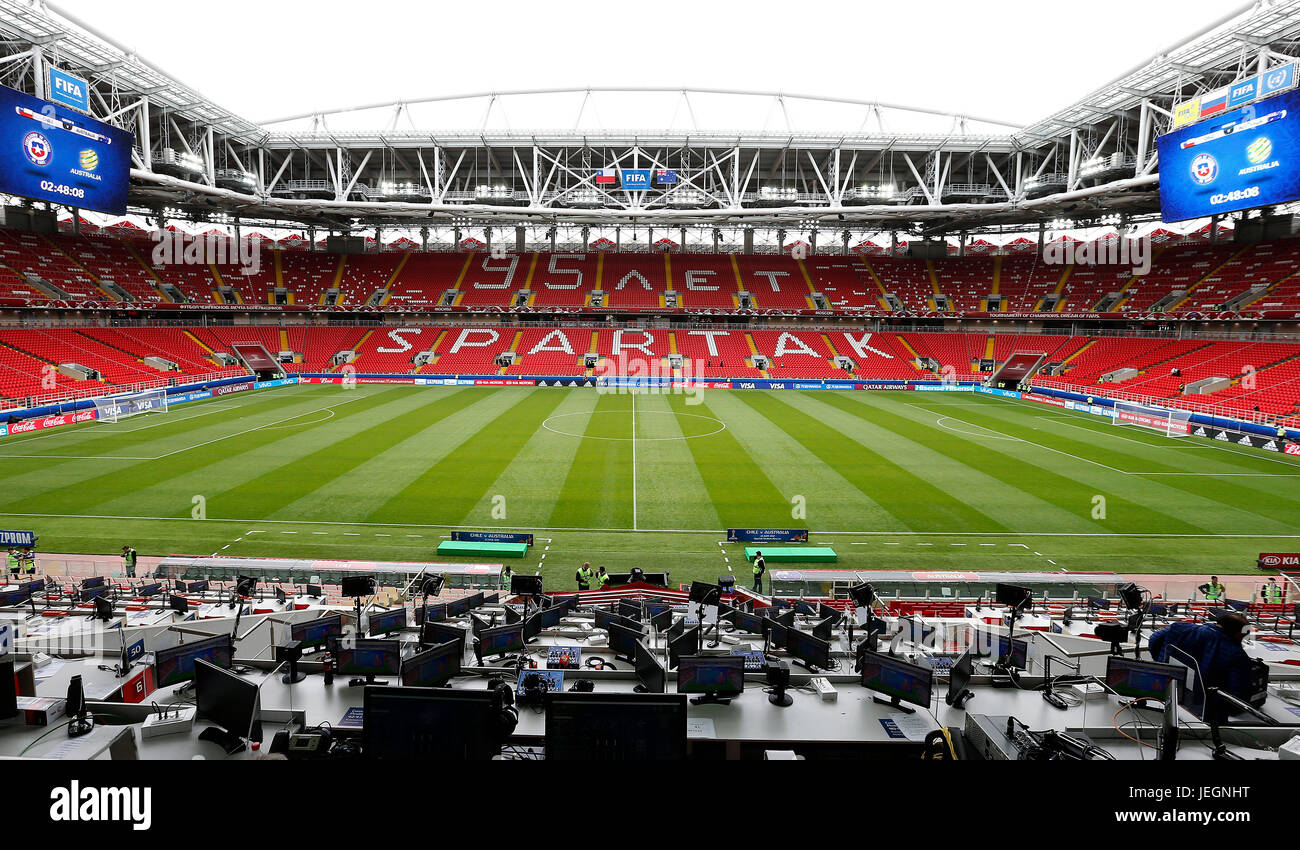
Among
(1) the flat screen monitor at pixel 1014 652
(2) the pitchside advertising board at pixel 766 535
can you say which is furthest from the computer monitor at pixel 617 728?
(2) the pitchside advertising board at pixel 766 535

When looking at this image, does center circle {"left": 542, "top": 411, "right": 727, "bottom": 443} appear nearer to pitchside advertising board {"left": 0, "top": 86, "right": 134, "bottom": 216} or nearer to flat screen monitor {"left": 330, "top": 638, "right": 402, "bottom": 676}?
pitchside advertising board {"left": 0, "top": 86, "right": 134, "bottom": 216}

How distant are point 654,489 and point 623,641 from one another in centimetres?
A: 1711

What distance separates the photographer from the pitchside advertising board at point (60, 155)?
101 ft

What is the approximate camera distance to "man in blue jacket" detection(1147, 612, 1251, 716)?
5887 mm

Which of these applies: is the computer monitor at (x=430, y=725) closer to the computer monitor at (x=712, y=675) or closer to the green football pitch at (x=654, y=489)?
the computer monitor at (x=712, y=675)

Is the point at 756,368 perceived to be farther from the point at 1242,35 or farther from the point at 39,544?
the point at 39,544

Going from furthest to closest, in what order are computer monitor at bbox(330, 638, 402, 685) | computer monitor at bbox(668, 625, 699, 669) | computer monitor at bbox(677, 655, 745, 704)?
computer monitor at bbox(668, 625, 699, 669), computer monitor at bbox(330, 638, 402, 685), computer monitor at bbox(677, 655, 745, 704)


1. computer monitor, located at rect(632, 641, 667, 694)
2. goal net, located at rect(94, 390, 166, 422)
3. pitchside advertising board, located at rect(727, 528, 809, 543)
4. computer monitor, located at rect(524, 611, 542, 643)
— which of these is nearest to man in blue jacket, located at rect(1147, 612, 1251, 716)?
computer monitor, located at rect(632, 641, 667, 694)

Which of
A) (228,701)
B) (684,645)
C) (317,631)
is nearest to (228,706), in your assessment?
(228,701)

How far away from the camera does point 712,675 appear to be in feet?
20.7

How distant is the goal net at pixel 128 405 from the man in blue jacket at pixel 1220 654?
155 feet

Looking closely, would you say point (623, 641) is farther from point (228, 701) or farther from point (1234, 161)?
point (1234, 161)

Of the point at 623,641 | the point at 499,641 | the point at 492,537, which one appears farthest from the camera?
the point at 492,537

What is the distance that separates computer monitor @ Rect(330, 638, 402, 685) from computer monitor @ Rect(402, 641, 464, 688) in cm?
17
